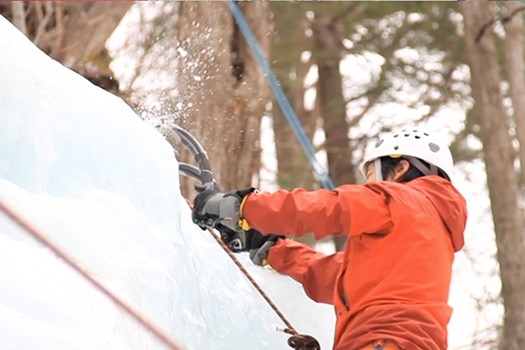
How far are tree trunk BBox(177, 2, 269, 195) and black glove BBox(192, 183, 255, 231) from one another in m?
1.94

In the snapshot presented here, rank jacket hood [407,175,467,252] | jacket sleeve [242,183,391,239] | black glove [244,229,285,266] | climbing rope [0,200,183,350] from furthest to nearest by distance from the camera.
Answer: black glove [244,229,285,266]
jacket hood [407,175,467,252]
jacket sleeve [242,183,391,239]
climbing rope [0,200,183,350]

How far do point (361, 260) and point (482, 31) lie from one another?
4126mm

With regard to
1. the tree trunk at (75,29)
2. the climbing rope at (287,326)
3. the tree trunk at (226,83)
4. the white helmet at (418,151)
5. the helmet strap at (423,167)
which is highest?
the tree trunk at (75,29)

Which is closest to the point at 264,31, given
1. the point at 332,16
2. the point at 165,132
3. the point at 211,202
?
the point at 165,132

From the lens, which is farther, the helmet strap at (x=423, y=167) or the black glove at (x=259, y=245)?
the black glove at (x=259, y=245)

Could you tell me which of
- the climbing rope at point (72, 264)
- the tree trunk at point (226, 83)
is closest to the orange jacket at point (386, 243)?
the climbing rope at point (72, 264)

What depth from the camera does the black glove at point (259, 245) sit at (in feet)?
12.8

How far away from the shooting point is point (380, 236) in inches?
134

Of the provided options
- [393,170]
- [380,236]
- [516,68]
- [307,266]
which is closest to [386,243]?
[380,236]

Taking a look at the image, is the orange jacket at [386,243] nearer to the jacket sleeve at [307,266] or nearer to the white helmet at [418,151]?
the white helmet at [418,151]

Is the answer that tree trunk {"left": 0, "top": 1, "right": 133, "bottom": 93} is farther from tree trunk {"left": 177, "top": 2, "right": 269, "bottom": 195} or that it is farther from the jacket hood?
the jacket hood

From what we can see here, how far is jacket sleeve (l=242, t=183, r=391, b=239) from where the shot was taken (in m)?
3.20

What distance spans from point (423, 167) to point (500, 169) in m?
3.57

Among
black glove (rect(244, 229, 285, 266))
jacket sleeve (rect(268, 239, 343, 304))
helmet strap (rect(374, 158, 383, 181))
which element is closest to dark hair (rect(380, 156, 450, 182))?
helmet strap (rect(374, 158, 383, 181))
